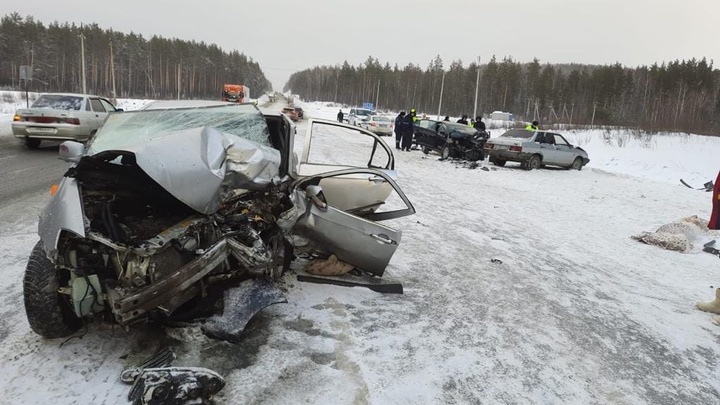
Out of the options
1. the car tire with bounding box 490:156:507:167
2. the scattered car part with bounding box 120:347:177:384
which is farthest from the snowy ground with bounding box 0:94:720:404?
the car tire with bounding box 490:156:507:167

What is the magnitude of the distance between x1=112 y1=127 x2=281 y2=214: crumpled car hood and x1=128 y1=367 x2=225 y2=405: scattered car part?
107 centimetres

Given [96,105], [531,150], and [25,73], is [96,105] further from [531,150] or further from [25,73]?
[531,150]

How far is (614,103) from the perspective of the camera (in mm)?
71438

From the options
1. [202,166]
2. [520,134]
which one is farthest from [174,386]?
[520,134]

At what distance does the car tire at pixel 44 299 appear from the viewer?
9.79 feet

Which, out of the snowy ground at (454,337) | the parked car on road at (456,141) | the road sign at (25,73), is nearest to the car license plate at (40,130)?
the snowy ground at (454,337)

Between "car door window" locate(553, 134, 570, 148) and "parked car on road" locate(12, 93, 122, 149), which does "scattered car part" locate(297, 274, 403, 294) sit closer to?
"parked car on road" locate(12, 93, 122, 149)

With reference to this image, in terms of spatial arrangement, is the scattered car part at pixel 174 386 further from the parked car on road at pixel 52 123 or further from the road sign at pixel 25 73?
the road sign at pixel 25 73

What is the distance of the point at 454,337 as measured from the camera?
3816mm

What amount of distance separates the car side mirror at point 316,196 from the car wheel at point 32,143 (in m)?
11.3

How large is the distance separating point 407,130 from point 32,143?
1351 centimetres

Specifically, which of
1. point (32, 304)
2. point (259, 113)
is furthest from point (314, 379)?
point (259, 113)

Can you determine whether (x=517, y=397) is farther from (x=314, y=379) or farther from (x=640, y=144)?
(x=640, y=144)

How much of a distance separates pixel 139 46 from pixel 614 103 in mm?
88577
